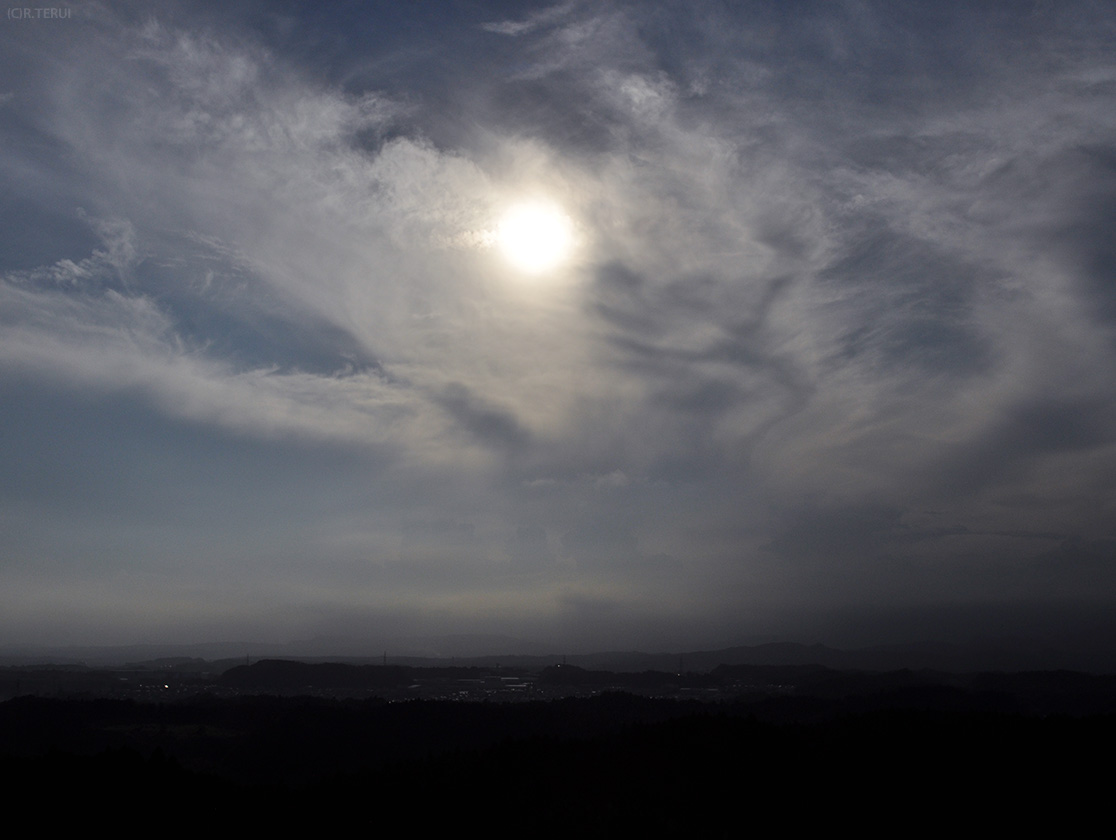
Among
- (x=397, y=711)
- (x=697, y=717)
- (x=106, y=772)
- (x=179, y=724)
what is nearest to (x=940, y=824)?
(x=697, y=717)

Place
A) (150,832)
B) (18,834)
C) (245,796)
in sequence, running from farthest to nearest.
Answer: (245,796) < (150,832) < (18,834)

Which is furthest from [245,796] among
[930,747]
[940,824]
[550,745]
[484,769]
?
[930,747]

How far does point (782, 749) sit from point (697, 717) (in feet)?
42.8

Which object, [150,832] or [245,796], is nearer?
[150,832]

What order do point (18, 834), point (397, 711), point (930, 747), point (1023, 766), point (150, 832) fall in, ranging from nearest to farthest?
point (18, 834)
point (150, 832)
point (1023, 766)
point (930, 747)
point (397, 711)

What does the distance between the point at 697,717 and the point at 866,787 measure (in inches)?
919

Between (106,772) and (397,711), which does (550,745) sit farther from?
(397,711)

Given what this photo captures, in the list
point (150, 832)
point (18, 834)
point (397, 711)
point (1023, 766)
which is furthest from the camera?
point (397, 711)

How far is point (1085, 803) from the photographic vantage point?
52.5 metres

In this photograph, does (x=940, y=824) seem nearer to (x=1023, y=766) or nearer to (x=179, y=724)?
(x=1023, y=766)

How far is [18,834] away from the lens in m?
45.7

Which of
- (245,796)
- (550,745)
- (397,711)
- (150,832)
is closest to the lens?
(150,832)

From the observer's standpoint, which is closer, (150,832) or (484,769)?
(150,832)

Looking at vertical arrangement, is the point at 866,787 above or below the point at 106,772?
below
